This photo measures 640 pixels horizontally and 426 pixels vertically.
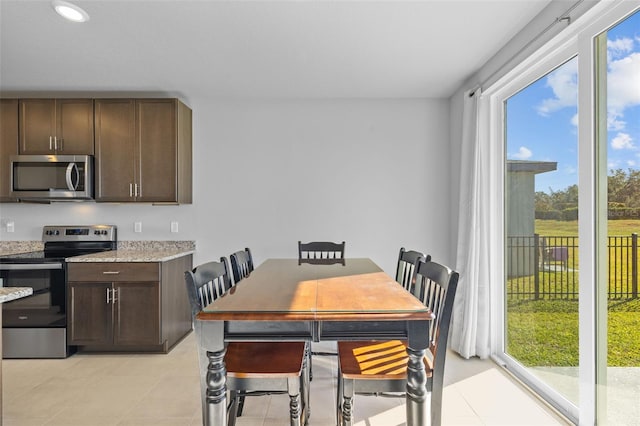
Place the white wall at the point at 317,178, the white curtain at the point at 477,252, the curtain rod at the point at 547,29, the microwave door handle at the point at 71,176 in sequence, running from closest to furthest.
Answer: the curtain rod at the point at 547,29
the white curtain at the point at 477,252
the microwave door handle at the point at 71,176
the white wall at the point at 317,178

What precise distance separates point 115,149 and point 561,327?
392cm

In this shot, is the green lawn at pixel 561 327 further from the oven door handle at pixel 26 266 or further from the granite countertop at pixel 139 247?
the oven door handle at pixel 26 266

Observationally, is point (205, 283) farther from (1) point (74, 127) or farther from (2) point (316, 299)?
(1) point (74, 127)

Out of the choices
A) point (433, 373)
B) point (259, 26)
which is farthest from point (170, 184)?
point (433, 373)

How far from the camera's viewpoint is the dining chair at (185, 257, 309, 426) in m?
1.63

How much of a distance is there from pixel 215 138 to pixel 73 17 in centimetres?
177

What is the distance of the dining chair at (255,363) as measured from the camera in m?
1.63

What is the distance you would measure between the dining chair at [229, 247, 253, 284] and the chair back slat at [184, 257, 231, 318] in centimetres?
24

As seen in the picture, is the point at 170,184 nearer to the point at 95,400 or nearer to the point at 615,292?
the point at 95,400

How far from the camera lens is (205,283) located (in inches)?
69.0

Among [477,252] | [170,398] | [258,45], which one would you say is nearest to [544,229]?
[477,252]

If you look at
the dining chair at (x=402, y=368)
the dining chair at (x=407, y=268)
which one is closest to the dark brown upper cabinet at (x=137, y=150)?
the dining chair at (x=407, y=268)

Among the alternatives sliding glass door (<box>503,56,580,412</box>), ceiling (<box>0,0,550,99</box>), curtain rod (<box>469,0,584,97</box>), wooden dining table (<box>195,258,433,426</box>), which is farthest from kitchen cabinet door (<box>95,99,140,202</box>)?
sliding glass door (<box>503,56,580,412</box>)

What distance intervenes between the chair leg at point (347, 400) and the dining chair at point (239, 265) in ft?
3.39
